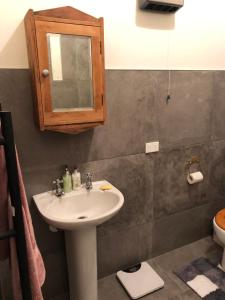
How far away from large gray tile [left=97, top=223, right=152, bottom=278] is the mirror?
1.09m

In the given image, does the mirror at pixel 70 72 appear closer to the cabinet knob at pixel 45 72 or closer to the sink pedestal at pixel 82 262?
the cabinet knob at pixel 45 72

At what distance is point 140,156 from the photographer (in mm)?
1860

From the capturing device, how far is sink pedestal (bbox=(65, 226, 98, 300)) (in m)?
1.50

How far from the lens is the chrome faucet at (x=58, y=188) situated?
153cm

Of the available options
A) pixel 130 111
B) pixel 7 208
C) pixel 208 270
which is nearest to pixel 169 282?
pixel 208 270

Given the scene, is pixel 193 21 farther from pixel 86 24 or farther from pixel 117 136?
pixel 117 136

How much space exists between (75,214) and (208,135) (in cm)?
136

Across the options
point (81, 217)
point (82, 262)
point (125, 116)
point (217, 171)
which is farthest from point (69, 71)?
point (217, 171)

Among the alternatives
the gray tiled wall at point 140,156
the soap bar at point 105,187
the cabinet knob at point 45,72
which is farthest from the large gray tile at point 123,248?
the cabinet knob at point 45,72

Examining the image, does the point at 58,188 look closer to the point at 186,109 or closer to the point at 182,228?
the point at 186,109

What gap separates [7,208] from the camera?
0.93 meters

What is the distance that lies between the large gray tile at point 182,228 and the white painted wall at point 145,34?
51.8 inches

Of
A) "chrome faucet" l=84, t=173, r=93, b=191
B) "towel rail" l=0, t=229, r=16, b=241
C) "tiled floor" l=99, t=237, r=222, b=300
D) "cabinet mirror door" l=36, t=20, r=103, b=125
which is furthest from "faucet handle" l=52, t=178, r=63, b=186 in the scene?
"tiled floor" l=99, t=237, r=222, b=300

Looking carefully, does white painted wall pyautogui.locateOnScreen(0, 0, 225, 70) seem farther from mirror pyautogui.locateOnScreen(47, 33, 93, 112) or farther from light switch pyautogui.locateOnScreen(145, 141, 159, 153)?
light switch pyautogui.locateOnScreen(145, 141, 159, 153)
